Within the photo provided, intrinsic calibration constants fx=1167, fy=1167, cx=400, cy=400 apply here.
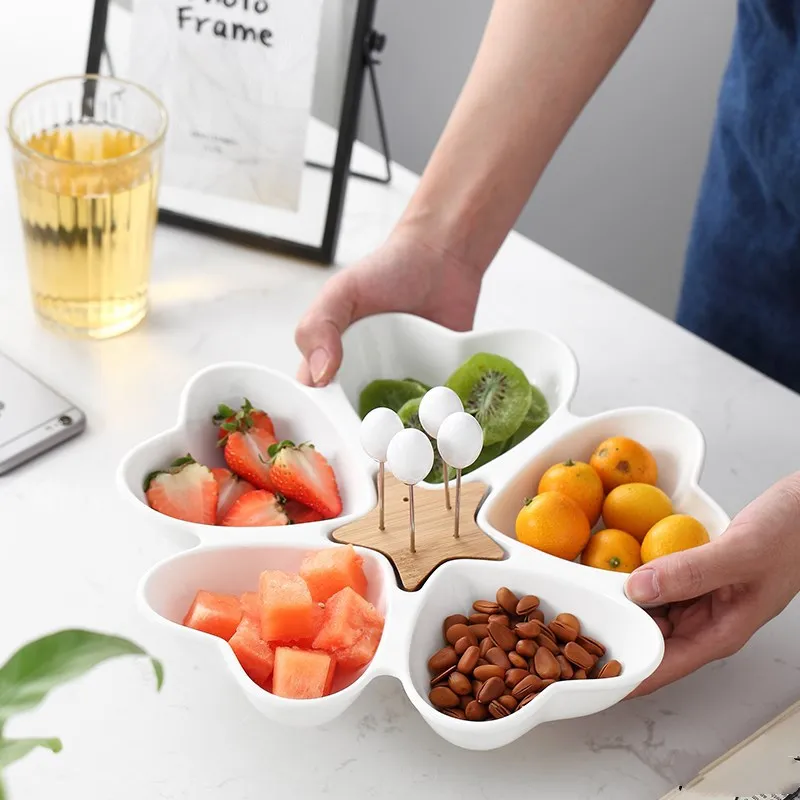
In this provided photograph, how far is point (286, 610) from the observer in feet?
3.05

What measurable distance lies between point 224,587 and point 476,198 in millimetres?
604

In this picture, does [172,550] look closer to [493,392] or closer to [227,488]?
[227,488]

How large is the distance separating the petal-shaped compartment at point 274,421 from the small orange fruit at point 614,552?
206mm

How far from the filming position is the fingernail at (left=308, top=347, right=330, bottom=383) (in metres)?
1.18

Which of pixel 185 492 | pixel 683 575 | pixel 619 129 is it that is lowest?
pixel 619 129

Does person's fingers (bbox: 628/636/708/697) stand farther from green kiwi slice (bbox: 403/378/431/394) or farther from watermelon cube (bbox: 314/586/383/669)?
green kiwi slice (bbox: 403/378/431/394)

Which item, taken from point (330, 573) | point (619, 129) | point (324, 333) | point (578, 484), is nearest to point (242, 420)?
point (324, 333)

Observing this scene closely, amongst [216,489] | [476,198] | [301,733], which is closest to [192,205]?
[476,198]

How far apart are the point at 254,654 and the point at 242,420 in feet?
0.95

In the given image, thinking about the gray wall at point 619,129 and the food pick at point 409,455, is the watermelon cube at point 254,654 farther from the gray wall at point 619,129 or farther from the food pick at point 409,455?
the gray wall at point 619,129

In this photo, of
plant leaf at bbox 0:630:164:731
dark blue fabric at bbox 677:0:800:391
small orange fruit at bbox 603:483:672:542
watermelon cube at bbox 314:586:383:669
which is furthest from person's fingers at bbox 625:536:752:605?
dark blue fabric at bbox 677:0:800:391

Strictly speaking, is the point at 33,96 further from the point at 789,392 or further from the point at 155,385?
the point at 789,392

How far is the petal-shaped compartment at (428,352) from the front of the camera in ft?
4.07

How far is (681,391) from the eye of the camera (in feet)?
4.56
